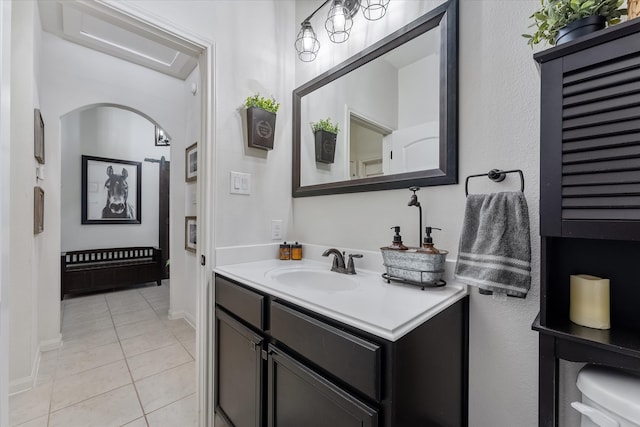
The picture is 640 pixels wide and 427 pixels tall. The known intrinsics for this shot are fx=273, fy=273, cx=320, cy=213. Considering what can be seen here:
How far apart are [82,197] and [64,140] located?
0.85 meters

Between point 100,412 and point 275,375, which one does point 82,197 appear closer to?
point 100,412

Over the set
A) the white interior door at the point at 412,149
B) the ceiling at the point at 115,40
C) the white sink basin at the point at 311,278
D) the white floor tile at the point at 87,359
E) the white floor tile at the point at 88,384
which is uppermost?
the ceiling at the point at 115,40

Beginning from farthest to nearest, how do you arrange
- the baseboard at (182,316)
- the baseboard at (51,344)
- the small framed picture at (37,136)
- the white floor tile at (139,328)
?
the baseboard at (182,316) → the white floor tile at (139,328) → the baseboard at (51,344) → the small framed picture at (37,136)

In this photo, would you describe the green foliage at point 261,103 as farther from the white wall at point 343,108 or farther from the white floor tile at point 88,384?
the white floor tile at point 88,384

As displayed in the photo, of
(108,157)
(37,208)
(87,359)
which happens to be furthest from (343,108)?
(108,157)

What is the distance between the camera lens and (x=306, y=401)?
90 cm

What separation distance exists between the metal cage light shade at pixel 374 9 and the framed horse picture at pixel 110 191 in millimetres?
4648

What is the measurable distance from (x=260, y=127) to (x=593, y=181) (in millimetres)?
1461

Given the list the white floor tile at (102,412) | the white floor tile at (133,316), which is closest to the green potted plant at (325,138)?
the white floor tile at (102,412)

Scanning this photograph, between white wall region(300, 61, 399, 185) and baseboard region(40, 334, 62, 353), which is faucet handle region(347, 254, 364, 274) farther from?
baseboard region(40, 334, 62, 353)

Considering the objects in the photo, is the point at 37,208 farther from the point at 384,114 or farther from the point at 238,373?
the point at 384,114

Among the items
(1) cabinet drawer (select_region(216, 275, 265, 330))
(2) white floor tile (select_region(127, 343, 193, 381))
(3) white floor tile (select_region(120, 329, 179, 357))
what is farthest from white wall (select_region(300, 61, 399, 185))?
(3) white floor tile (select_region(120, 329, 179, 357))

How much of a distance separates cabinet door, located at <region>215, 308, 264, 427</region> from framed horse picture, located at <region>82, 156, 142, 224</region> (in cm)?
407

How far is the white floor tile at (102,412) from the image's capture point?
1539 mm
